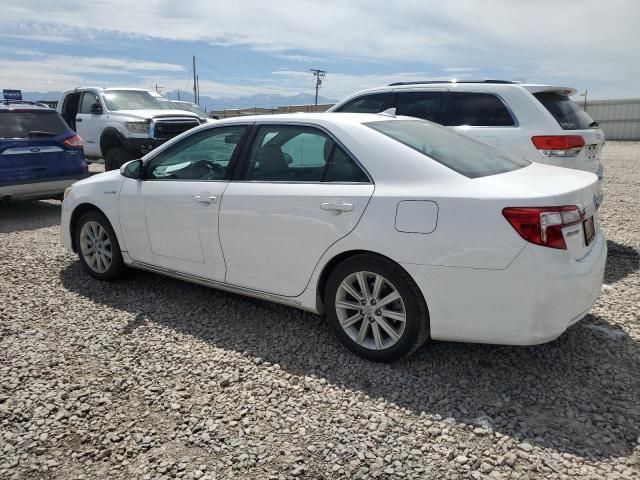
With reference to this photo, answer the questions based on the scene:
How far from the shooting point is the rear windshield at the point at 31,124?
25.5ft

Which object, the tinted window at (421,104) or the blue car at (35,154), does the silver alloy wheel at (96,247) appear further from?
the tinted window at (421,104)

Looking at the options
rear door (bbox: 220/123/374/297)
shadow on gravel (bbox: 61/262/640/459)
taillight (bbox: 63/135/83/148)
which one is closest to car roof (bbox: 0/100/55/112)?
taillight (bbox: 63/135/83/148)

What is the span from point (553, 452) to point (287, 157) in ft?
8.11

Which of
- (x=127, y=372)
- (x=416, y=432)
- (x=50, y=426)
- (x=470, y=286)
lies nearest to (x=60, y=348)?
(x=127, y=372)

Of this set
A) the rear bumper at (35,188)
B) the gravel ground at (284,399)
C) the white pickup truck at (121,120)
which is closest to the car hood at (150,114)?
the white pickup truck at (121,120)

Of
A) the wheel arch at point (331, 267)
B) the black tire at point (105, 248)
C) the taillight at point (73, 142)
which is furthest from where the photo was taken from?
the taillight at point (73, 142)

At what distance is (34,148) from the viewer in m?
7.89

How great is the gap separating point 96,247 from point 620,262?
5247 mm

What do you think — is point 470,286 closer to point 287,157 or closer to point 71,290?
point 287,157

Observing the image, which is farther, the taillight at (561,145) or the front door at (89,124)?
the front door at (89,124)

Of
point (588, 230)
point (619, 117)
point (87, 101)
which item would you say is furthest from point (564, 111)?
point (619, 117)

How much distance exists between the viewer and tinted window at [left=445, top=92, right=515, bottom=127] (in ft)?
18.3

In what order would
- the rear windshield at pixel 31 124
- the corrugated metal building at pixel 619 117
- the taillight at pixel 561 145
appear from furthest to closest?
the corrugated metal building at pixel 619 117
the rear windshield at pixel 31 124
the taillight at pixel 561 145

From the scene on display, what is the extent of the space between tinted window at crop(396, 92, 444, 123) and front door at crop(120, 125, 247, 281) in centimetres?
290
